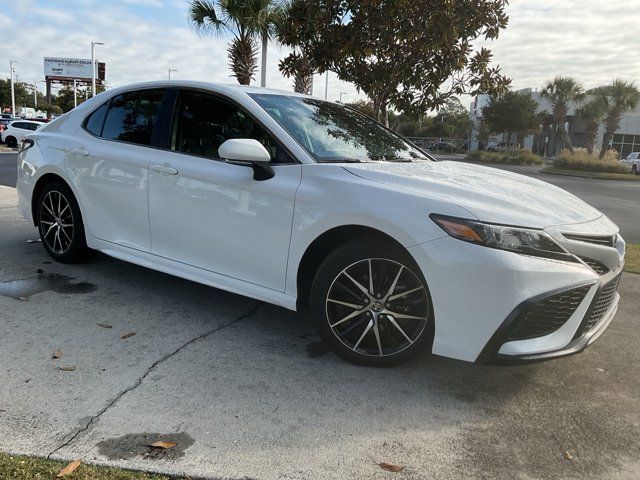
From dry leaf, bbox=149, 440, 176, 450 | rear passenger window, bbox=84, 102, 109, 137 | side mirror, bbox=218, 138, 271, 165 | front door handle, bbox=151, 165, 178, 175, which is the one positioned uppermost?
rear passenger window, bbox=84, 102, 109, 137

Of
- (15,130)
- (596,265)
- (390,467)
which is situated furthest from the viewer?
(15,130)

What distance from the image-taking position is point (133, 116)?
4.47 metres

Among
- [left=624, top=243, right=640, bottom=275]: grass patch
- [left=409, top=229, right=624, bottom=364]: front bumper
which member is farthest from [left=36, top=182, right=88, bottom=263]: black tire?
[left=624, top=243, right=640, bottom=275]: grass patch

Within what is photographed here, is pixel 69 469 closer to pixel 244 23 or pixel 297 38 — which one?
pixel 297 38

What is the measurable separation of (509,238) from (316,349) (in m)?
1.50

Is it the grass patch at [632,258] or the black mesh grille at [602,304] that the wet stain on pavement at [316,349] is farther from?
the grass patch at [632,258]

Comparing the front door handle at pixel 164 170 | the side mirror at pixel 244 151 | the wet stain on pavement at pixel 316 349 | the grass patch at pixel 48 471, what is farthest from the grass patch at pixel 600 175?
the grass patch at pixel 48 471

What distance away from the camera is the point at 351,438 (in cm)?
262

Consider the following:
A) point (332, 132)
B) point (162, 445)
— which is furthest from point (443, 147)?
point (162, 445)

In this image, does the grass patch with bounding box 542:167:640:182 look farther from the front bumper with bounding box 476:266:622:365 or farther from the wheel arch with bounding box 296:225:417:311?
the wheel arch with bounding box 296:225:417:311

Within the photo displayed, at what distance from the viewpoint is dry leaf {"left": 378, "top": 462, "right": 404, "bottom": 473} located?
238 cm

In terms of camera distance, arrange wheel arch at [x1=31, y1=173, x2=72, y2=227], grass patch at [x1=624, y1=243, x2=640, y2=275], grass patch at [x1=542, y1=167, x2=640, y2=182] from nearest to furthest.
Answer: wheel arch at [x1=31, y1=173, x2=72, y2=227]
grass patch at [x1=624, y1=243, x2=640, y2=275]
grass patch at [x1=542, y1=167, x2=640, y2=182]

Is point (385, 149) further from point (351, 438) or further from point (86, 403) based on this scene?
point (86, 403)

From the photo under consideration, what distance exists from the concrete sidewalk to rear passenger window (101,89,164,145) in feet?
4.49
